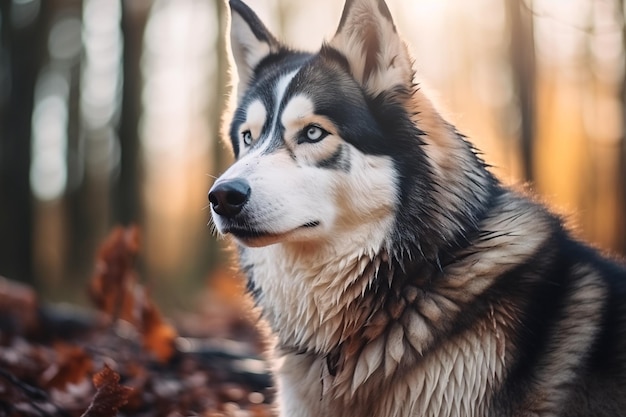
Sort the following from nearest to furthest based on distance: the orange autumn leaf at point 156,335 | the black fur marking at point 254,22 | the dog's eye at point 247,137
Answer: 1. the dog's eye at point 247,137
2. the black fur marking at point 254,22
3. the orange autumn leaf at point 156,335

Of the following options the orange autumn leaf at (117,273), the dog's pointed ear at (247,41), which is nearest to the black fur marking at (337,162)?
the dog's pointed ear at (247,41)

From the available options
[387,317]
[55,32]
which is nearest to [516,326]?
[387,317]

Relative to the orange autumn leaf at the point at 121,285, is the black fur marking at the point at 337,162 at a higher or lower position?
higher

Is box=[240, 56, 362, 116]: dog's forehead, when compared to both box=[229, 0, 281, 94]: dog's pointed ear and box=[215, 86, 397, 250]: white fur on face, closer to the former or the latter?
box=[215, 86, 397, 250]: white fur on face

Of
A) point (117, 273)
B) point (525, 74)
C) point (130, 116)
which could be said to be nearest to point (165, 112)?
point (130, 116)

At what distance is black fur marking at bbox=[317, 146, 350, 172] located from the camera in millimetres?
3296

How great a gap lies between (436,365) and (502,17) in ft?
42.2

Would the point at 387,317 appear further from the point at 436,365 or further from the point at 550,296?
the point at 550,296

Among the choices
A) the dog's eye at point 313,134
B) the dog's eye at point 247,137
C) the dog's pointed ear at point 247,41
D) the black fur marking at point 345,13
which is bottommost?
the dog's eye at point 247,137

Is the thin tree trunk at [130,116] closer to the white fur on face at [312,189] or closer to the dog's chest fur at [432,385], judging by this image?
the white fur on face at [312,189]

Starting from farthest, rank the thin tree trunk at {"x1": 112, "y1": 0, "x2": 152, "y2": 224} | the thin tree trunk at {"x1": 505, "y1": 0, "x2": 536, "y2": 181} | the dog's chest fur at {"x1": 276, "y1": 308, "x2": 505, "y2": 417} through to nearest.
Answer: the thin tree trunk at {"x1": 112, "y1": 0, "x2": 152, "y2": 224} → the thin tree trunk at {"x1": 505, "y1": 0, "x2": 536, "y2": 181} → the dog's chest fur at {"x1": 276, "y1": 308, "x2": 505, "y2": 417}

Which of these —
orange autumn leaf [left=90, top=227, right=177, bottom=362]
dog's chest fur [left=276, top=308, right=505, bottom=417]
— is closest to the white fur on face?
dog's chest fur [left=276, top=308, right=505, bottom=417]

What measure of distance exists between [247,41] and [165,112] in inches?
752

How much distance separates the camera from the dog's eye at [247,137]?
378cm
